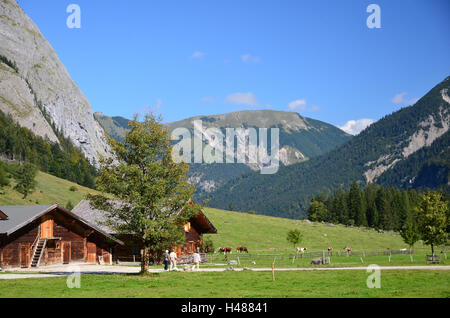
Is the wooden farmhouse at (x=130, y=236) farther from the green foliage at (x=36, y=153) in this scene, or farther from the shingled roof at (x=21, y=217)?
the green foliage at (x=36, y=153)

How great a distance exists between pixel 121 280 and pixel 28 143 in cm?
16077

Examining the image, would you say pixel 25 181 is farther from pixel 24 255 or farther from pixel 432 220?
pixel 432 220

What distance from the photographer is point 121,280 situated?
88.4 ft

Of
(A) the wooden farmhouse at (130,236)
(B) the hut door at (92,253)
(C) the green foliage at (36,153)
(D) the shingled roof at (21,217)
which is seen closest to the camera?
(D) the shingled roof at (21,217)

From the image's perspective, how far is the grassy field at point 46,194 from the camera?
97.8 metres

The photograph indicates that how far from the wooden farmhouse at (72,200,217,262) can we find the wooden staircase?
209 inches

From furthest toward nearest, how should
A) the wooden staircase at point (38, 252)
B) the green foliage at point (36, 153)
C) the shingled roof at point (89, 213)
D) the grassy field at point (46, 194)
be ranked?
the green foliage at point (36, 153)
the grassy field at point (46, 194)
the shingled roof at point (89, 213)
the wooden staircase at point (38, 252)

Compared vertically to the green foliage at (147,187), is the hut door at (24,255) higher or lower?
lower

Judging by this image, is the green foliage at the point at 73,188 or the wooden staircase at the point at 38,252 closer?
the wooden staircase at the point at 38,252

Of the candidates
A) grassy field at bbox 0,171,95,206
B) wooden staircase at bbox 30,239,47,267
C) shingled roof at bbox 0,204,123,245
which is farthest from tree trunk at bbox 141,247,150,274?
grassy field at bbox 0,171,95,206

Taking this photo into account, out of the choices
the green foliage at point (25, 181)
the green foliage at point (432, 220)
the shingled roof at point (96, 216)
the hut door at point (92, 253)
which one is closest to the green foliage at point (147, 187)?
the hut door at point (92, 253)

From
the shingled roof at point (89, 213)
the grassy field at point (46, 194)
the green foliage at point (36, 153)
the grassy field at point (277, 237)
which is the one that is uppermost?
the green foliage at point (36, 153)

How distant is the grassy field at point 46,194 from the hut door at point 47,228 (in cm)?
4578

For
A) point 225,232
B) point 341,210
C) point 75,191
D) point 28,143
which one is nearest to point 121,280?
point 225,232
